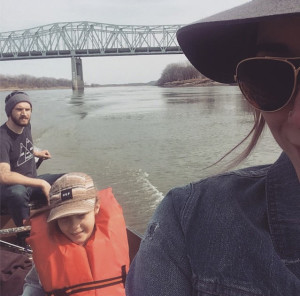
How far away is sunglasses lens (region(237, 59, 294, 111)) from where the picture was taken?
0.58m

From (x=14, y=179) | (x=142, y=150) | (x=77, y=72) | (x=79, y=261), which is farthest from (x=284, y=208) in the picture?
(x=77, y=72)

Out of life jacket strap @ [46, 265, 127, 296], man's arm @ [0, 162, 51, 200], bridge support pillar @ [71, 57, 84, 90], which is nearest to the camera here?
life jacket strap @ [46, 265, 127, 296]

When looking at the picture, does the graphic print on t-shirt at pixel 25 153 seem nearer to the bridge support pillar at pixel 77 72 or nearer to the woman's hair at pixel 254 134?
the woman's hair at pixel 254 134

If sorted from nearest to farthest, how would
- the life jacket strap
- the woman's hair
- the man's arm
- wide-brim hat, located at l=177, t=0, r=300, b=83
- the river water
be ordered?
wide-brim hat, located at l=177, t=0, r=300, b=83 → the woman's hair → the life jacket strap → the man's arm → the river water

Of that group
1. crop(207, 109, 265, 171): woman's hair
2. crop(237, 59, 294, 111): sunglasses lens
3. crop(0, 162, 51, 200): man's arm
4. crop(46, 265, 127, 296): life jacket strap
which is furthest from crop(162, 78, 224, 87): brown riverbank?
crop(237, 59, 294, 111): sunglasses lens

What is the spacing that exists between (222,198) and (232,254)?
0.09m

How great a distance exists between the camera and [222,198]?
0.63 m

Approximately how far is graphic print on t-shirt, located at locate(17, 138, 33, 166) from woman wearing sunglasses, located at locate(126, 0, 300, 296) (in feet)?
10.3

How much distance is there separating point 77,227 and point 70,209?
0.33 ft

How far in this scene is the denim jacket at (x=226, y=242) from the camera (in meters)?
0.55

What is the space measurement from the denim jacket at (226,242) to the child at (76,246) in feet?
4.47

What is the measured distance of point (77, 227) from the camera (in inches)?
79.4

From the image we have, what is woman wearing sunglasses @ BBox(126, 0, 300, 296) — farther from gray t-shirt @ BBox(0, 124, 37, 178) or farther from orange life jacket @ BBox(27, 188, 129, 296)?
gray t-shirt @ BBox(0, 124, 37, 178)

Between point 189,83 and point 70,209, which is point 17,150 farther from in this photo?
point 189,83
